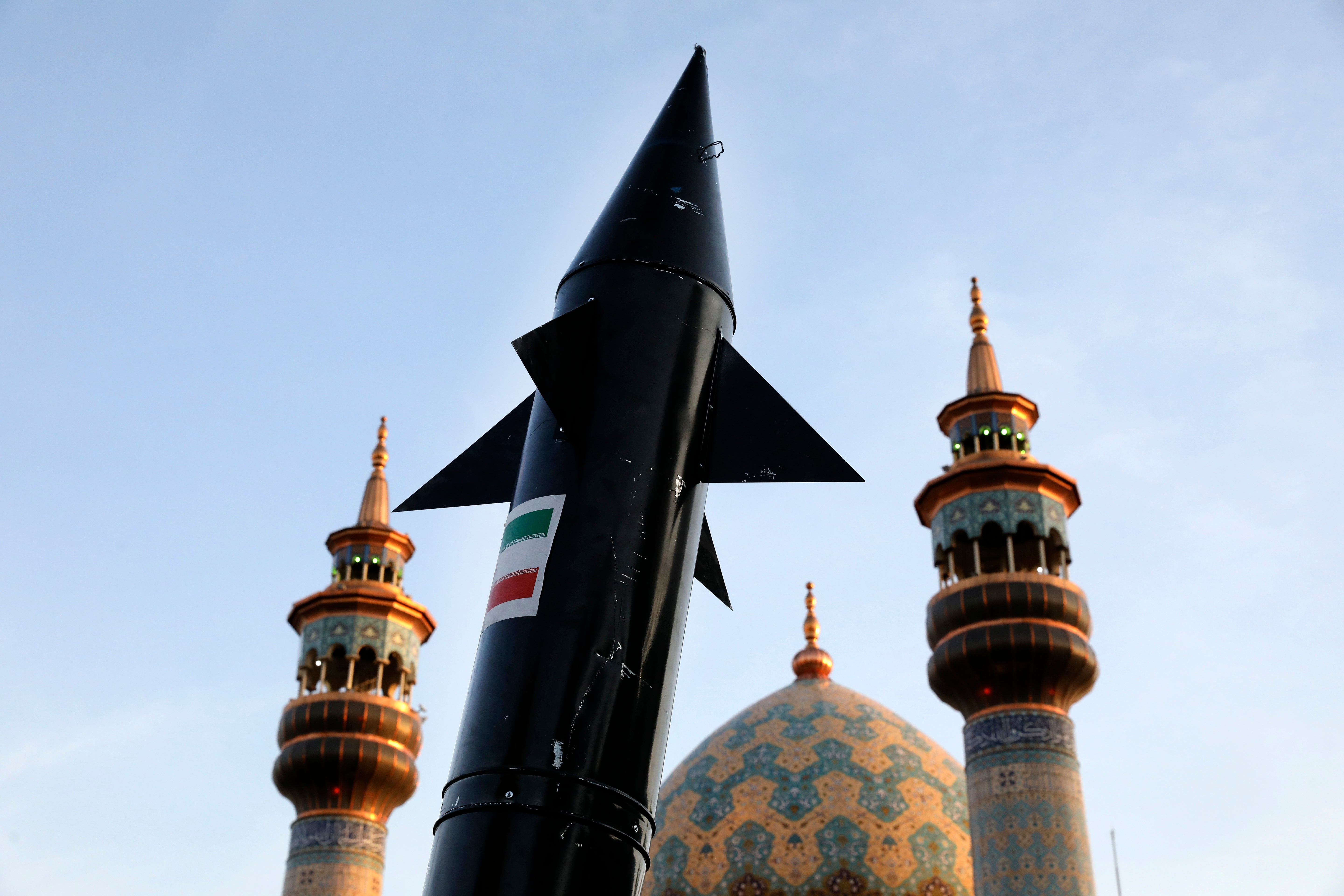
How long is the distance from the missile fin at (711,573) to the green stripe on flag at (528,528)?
185 centimetres

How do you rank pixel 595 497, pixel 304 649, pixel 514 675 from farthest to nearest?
pixel 304 649 < pixel 595 497 < pixel 514 675

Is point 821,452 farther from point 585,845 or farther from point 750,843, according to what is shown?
point 750,843

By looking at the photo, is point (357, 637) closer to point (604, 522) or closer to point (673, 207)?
point (673, 207)

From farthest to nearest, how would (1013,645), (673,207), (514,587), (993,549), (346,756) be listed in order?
(346,756) < (993,549) < (1013,645) < (673,207) < (514,587)

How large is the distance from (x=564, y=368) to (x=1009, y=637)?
39.3 ft

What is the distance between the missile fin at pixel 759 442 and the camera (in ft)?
22.6

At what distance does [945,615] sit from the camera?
18.3 meters

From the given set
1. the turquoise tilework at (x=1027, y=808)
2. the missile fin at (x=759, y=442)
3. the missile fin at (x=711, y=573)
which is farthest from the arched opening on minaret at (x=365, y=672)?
the missile fin at (x=759, y=442)

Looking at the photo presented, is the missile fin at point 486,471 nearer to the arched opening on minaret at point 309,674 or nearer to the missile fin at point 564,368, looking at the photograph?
the missile fin at point 564,368

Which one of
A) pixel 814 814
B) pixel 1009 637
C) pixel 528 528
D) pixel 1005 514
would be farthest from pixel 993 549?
pixel 528 528

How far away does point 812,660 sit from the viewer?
2620 cm

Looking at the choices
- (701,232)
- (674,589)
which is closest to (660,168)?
(701,232)

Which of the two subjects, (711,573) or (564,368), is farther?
(711,573)

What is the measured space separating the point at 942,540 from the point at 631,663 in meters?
13.6
